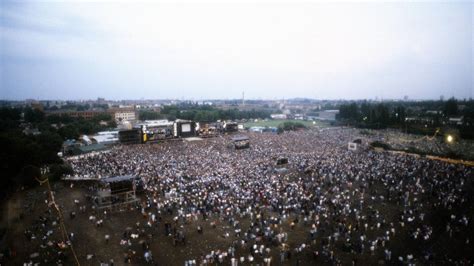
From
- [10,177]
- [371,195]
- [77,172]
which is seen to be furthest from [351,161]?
[10,177]

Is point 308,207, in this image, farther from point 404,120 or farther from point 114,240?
point 404,120

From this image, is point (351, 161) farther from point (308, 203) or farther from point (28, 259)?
point (28, 259)

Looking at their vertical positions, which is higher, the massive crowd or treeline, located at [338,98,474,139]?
treeline, located at [338,98,474,139]

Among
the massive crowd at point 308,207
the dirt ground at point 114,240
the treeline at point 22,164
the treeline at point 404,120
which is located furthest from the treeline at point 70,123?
the treeline at point 404,120

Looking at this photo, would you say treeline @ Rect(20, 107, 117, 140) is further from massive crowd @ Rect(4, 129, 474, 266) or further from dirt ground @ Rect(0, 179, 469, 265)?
dirt ground @ Rect(0, 179, 469, 265)

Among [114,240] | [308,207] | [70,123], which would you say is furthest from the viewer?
[70,123]

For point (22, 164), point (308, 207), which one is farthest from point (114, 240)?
point (22, 164)

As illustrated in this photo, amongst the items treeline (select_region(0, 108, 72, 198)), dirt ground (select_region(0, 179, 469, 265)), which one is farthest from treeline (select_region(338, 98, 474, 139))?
treeline (select_region(0, 108, 72, 198))

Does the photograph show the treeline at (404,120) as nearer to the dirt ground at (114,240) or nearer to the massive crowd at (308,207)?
the massive crowd at (308,207)
